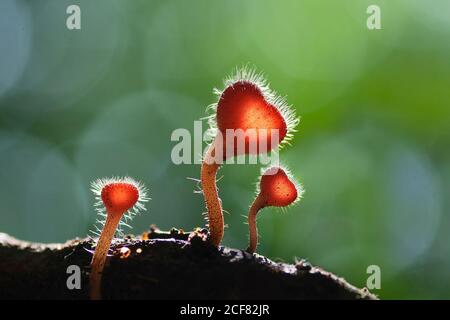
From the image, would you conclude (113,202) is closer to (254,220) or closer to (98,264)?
(98,264)

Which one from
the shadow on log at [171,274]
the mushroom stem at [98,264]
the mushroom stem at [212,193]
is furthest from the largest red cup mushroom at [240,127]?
the mushroom stem at [98,264]

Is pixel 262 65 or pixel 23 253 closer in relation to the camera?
pixel 23 253

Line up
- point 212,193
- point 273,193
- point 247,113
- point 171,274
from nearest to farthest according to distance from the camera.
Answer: point 171,274 < point 247,113 < point 212,193 < point 273,193

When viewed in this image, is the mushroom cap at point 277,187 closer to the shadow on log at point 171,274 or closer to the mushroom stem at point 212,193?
the mushroom stem at point 212,193

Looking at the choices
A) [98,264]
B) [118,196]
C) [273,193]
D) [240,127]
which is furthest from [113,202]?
[273,193]

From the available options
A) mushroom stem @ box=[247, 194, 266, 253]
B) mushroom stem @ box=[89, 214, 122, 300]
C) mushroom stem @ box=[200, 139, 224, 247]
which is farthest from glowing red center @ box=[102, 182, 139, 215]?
mushroom stem @ box=[247, 194, 266, 253]

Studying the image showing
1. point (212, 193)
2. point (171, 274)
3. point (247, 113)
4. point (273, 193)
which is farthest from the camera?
point (273, 193)

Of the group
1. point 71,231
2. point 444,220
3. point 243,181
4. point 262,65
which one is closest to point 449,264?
point 444,220
